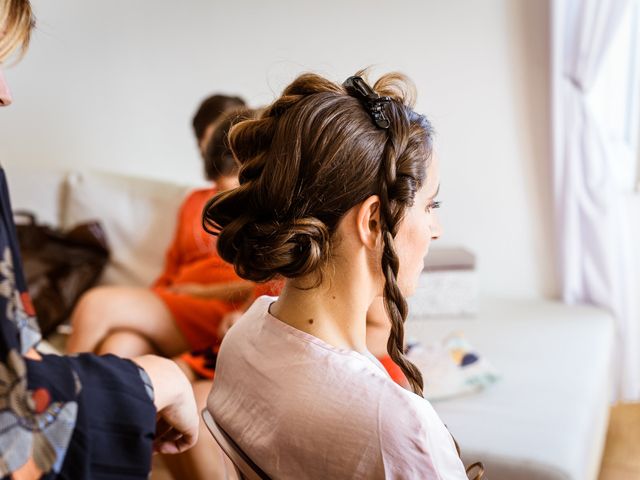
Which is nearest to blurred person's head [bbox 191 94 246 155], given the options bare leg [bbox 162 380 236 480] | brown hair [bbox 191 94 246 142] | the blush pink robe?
brown hair [bbox 191 94 246 142]

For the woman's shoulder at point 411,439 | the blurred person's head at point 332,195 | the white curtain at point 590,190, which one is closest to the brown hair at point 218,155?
the blurred person's head at point 332,195

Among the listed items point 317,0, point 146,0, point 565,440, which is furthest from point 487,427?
point 146,0

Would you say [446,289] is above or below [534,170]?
below

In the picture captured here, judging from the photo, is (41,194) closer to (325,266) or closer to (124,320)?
(124,320)

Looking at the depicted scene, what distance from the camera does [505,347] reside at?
2336 millimetres

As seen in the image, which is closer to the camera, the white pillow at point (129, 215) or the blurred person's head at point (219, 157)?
the blurred person's head at point (219, 157)

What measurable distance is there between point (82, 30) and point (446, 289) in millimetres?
1774

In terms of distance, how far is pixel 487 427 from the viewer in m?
1.83

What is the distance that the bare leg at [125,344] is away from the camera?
7.32 feet

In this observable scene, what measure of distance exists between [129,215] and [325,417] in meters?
2.22

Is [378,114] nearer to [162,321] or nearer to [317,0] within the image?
[162,321]

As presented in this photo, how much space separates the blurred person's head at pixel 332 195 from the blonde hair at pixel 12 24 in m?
0.32

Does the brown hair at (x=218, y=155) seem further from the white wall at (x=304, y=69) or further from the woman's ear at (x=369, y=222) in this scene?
Result: the woman's ear at (x=369, y=222)

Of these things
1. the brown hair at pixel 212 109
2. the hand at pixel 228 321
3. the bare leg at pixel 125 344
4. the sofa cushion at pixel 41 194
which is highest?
the brown hair at pixel 212 109
